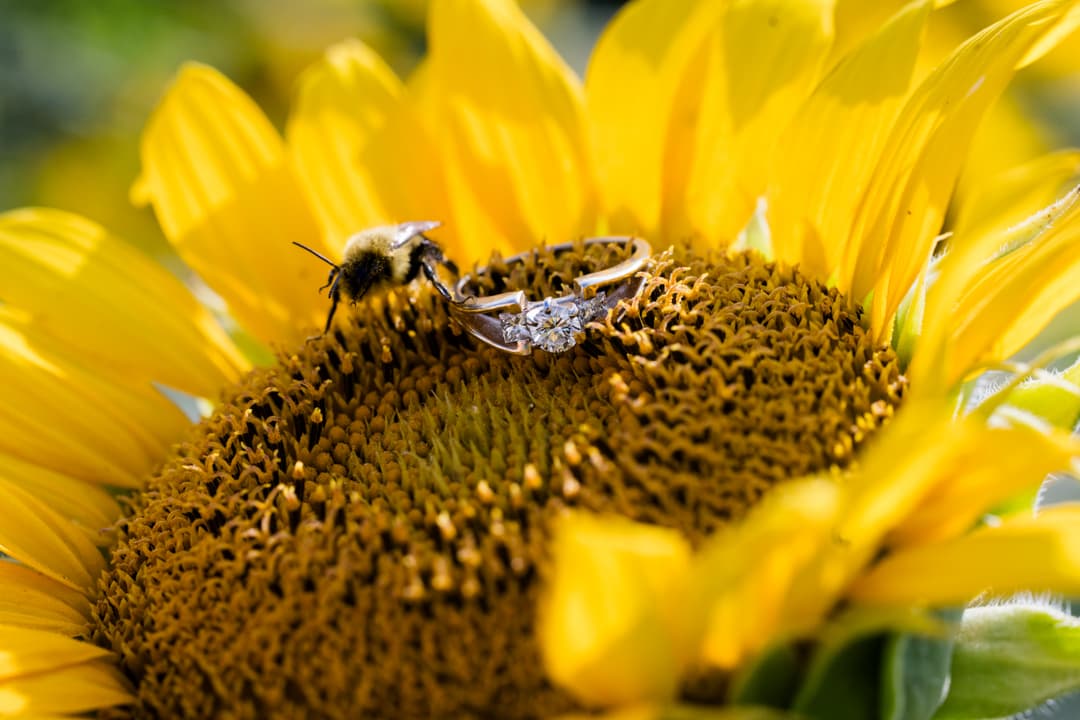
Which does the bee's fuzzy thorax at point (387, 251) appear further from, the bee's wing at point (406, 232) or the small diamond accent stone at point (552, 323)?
the small diamond accent stone at point (552, 323)

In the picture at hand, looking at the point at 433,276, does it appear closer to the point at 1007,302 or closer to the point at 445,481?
the point at 445,481

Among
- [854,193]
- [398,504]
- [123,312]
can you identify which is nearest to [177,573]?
[398,504]

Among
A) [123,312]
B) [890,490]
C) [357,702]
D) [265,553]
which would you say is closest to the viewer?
[890,490]

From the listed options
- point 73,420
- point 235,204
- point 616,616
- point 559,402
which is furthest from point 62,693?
point 235,204

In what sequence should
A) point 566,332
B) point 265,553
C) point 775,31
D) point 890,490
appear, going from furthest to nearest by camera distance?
point 775,31 → point 566,332 → point 265,553 → point 890,490

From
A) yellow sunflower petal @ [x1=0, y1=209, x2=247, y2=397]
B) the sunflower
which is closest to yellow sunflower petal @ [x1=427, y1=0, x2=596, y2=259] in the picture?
the sunflower

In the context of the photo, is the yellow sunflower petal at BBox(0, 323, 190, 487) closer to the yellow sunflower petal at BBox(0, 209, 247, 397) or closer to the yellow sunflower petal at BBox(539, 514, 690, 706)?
the yellow sunflower petal at BBox(0, 209, 247, 397)

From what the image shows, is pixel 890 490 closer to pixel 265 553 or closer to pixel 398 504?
pixel 398 504
